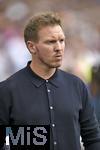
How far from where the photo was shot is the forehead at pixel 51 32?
253 cm

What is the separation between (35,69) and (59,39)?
0.19m

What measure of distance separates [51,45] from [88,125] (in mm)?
410

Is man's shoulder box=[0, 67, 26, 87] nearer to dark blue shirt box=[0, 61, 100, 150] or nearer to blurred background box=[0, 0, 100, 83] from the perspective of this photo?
dark blue shirt box=[0, 61, 100, 150]

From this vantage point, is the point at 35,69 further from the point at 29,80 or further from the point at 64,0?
the point at 64,0

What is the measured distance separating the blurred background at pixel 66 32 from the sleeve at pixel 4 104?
12.4ft

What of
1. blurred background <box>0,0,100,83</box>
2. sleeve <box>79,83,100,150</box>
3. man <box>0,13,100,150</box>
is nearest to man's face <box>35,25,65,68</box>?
man <box>0,13,100,150</box>

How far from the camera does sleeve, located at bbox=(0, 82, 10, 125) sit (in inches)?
97.9

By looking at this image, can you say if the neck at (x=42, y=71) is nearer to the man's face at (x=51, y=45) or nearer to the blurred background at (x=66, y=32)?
the man's face at (x=51, y=45)

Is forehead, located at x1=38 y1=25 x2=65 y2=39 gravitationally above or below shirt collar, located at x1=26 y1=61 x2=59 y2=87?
above

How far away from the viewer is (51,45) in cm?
254

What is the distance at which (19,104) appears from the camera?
250 centimetres

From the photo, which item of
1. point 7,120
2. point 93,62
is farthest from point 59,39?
point 93,62
